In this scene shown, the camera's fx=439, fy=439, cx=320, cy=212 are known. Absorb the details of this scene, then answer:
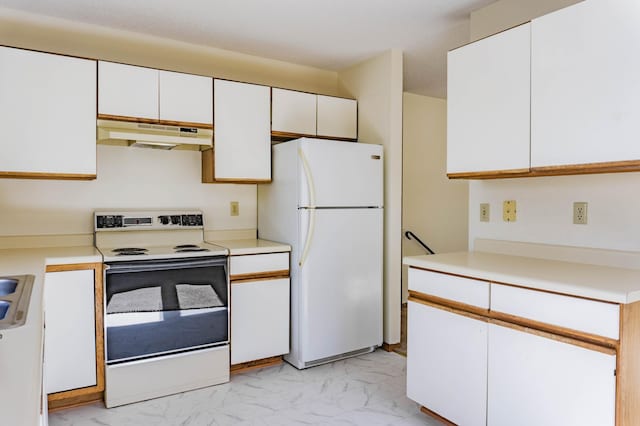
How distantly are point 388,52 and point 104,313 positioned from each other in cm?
284

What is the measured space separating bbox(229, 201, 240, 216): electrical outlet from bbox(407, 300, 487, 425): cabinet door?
181cm

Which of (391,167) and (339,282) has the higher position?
(391,167)

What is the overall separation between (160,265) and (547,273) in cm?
217

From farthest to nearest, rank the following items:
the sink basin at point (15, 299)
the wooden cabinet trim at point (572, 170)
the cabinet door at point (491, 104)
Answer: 1. the cabinet door at point (491, 104)
2. the wooden cabinet trim at point (572, 170)
3. the sink basin at point (15, 299)

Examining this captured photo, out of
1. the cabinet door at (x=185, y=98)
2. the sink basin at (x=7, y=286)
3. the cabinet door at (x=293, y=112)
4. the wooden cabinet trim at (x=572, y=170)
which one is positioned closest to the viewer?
the sink basin at (x=7, y=286)

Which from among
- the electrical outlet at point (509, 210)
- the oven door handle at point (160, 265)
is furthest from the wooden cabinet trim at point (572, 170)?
the oven door handle at point (160, 265)

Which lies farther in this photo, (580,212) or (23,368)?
(580,212)

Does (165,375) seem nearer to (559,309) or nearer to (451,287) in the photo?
(451,287)

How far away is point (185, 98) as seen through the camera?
3070mm

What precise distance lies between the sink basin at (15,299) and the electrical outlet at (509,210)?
7.89ft

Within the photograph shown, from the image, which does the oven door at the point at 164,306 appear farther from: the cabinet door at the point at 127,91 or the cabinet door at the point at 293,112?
the cabinet door at the point at 293,112

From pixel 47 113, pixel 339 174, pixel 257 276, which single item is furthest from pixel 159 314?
pixel 339 174

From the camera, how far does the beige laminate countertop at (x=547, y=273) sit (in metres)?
1.62

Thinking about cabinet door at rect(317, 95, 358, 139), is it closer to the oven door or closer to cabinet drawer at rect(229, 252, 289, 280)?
cabinet drawer at rect(229, 252, 289, 280)
